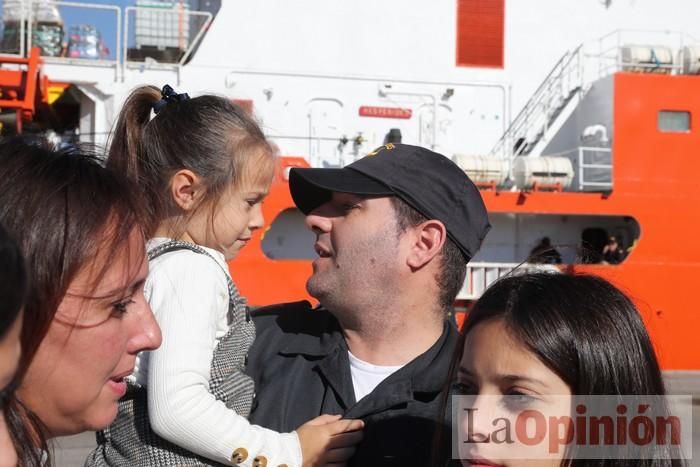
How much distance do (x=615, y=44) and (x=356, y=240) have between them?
11008 mm

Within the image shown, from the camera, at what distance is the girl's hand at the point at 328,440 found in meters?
2.07

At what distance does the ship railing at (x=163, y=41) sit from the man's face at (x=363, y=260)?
8.12 metres

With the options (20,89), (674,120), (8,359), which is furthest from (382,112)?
(8,359)

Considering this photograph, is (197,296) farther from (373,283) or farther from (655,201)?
(655,201)

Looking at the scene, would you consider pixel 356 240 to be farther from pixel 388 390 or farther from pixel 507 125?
pixel 507 125

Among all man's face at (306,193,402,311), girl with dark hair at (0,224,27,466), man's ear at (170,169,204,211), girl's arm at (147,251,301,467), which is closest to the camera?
girl with dark hair at (0,224,27,466)

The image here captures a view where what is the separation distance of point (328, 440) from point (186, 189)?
825 mm

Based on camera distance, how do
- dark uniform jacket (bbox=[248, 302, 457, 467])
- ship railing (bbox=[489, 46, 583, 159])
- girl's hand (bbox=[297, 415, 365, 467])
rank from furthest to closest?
ship railing (bbox=[489, 46, 583, 159]), dark uniform jacket (bbox=[248, 302, 457, 467]), girl's hand (bbox=[297, 415, 365, 467])

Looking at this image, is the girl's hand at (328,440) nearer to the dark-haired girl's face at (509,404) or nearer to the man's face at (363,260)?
the man's face at (363,260)

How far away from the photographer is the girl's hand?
2.07 m

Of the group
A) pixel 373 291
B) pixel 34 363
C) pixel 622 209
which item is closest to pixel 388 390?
pixel 373 291

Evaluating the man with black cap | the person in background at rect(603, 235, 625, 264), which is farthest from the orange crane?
the man with black cap

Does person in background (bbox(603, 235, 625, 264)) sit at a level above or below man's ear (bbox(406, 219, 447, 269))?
below

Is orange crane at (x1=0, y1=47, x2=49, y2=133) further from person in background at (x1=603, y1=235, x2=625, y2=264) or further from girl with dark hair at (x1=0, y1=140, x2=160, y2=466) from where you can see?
girl with dark hair at (x1=0, y1=140, x2=160, y2=466)
